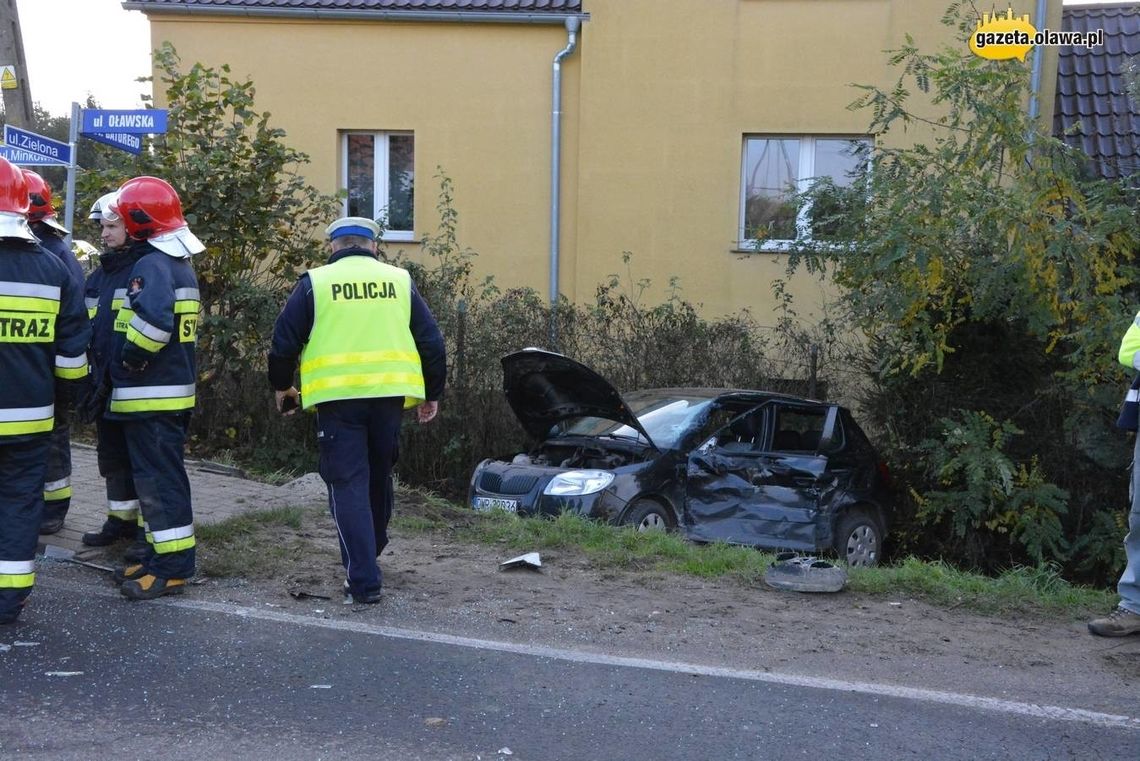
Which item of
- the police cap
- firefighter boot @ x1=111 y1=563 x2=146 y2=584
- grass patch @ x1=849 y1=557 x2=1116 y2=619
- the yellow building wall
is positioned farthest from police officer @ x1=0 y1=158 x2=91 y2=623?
the yellow building wall

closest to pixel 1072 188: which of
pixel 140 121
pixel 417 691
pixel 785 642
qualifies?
pixel 785 642

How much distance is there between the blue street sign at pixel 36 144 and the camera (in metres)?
7.88

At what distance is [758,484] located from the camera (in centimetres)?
848

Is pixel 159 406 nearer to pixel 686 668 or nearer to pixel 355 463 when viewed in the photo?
pixel 355 463

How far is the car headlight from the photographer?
7816mm

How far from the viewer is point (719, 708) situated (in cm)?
430

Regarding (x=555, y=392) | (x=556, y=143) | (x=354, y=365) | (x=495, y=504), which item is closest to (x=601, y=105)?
(x=556, y=143)

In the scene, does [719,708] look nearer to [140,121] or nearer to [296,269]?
[140,121]

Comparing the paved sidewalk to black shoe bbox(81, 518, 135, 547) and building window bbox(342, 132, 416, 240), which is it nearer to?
black shoe bbox(81, 518, 135, 547)

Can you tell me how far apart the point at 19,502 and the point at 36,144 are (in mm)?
3936

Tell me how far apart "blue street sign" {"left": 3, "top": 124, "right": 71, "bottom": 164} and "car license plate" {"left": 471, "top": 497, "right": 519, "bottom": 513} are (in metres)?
3.84

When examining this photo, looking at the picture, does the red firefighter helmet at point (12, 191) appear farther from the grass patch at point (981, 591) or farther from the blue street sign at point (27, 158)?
the grass patch at point (981, 591)

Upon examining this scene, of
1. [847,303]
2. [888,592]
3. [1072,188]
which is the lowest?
[888,592]

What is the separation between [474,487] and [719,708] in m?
4.39
